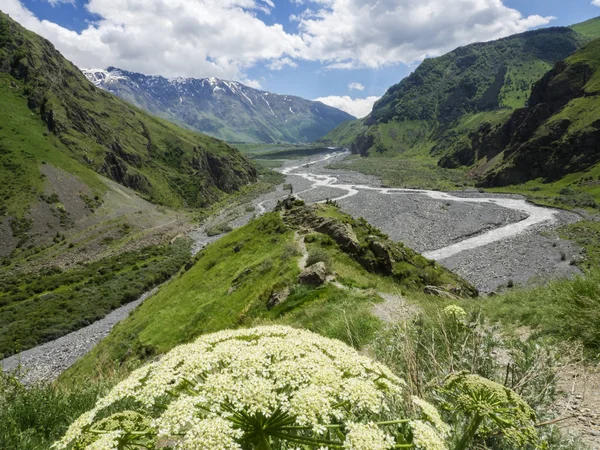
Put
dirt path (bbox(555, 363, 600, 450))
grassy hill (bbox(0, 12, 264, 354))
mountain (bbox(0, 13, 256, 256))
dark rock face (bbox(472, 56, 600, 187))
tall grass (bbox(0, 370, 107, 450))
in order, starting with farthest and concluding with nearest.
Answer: dark rock face (bbox(472, 56, 600, 187)), mountain (bbox(0, 13, 256, 256)), grassy hill (bbox(0, 12, 264, 354)), tall grass (bbox(0, 370, 107, 450)), dirt path (bbox(555, 363, 600, 450))

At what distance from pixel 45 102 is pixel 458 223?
18594cm

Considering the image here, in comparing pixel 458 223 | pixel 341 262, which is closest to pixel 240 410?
pixel 341 262

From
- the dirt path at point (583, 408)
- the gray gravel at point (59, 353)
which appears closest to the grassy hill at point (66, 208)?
the gray gravel at point (59, 353)

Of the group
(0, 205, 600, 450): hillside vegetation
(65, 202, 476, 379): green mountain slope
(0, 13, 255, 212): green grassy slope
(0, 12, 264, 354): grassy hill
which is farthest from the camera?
(0, 13, 255, 212): green grassy slope

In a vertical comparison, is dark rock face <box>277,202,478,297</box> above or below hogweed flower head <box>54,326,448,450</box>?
below

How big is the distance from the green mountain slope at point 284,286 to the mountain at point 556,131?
12088cm

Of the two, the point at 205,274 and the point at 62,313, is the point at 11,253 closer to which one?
the point at 62,313

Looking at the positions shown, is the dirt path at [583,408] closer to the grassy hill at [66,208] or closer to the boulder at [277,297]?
the boulder at [277,297]

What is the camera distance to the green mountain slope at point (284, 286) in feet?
66.5

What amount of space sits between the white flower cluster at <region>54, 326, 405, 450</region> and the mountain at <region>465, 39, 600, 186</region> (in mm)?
147831

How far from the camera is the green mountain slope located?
2028cm

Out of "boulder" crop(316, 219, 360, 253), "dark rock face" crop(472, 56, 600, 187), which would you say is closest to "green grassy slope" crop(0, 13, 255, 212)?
"boulder" crop(316, 219, 360, 253)

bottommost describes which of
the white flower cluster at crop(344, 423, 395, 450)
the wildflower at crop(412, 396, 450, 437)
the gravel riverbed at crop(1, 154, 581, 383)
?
the gravel riverbed at crop(1, 154, 581, 383)

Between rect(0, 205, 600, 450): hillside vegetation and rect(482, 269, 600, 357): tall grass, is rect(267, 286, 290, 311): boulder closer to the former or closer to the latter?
rect(0, 205, 600, 450): hillside vegetation
